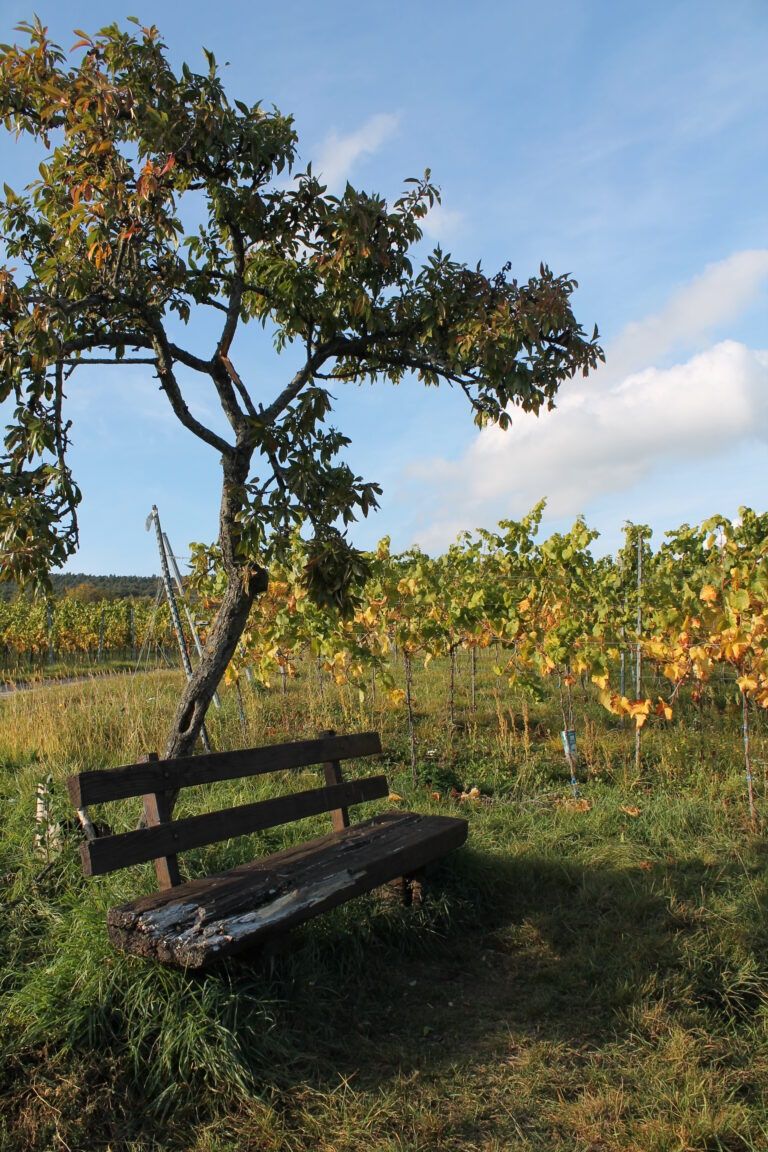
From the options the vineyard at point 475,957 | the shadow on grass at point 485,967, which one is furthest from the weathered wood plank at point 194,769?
the shadow on grass at point 485,967

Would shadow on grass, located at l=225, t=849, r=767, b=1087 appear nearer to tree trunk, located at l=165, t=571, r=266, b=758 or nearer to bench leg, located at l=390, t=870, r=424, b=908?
bench leg, located at l=390, t=870, r=424, b=908

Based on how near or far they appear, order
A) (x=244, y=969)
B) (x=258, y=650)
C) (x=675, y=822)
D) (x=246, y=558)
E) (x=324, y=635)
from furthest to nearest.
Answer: (x=258, y=650), (x=324, y=635), (x=675, y=822), (x=246, y=558), (x=244, y=969)

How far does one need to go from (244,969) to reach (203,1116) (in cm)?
54

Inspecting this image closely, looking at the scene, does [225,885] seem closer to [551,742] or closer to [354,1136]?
[354,1136]

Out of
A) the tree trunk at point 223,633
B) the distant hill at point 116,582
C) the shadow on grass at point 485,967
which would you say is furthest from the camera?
the distant hill at point 116,582

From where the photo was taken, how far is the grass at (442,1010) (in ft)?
8.50

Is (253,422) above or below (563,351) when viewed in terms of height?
below

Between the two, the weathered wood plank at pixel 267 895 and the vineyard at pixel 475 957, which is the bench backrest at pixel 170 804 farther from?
the vineyard at pixel 475 957

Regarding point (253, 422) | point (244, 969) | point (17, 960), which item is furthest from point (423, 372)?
point (17, 960)

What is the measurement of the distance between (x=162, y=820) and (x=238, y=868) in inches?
20.6

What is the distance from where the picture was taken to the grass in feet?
8.50

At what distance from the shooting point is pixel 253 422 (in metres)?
3.70

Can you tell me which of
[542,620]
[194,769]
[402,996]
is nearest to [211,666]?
[194,769]

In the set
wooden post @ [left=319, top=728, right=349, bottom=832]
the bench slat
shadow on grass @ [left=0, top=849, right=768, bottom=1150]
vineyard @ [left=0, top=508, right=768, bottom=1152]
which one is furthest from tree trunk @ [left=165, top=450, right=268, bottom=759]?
shadow on grass @ [left=0, top=849, right=768, bottom=1150]
